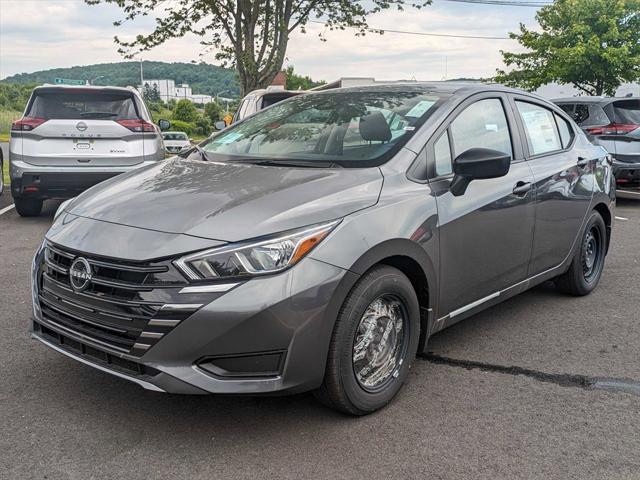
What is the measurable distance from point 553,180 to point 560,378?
4.83 ft

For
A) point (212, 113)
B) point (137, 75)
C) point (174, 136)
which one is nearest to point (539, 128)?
point (174, 136)

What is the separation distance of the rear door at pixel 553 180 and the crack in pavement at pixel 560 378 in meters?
0.87

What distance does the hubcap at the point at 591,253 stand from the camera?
5.15 m

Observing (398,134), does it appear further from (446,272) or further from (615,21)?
(615,21)

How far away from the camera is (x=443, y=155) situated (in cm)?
360

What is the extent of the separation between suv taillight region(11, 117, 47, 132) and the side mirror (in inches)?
242

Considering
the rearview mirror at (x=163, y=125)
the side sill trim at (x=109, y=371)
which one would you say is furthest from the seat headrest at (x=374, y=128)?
the rearview mirror at (x=163, y=125)

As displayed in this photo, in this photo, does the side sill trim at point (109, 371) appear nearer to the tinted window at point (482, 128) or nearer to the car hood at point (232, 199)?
the car hood at point (232, 199)

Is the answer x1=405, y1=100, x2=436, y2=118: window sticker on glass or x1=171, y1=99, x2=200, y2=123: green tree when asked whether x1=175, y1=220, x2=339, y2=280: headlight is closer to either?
x1=405, y1=100, x2=436, y2=118: window sticker on glass

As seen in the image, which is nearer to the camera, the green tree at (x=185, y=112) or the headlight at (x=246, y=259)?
the headlight at (x=246, y=259)

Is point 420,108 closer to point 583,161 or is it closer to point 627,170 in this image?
point 583,161

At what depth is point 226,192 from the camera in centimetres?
312

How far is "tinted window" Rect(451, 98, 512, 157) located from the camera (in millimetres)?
3762

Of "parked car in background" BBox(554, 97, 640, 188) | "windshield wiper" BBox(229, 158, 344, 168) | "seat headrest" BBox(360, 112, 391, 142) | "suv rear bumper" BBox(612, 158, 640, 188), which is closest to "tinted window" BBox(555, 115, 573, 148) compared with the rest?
"seat headrest" BBox(360, 112, 391, 142)
